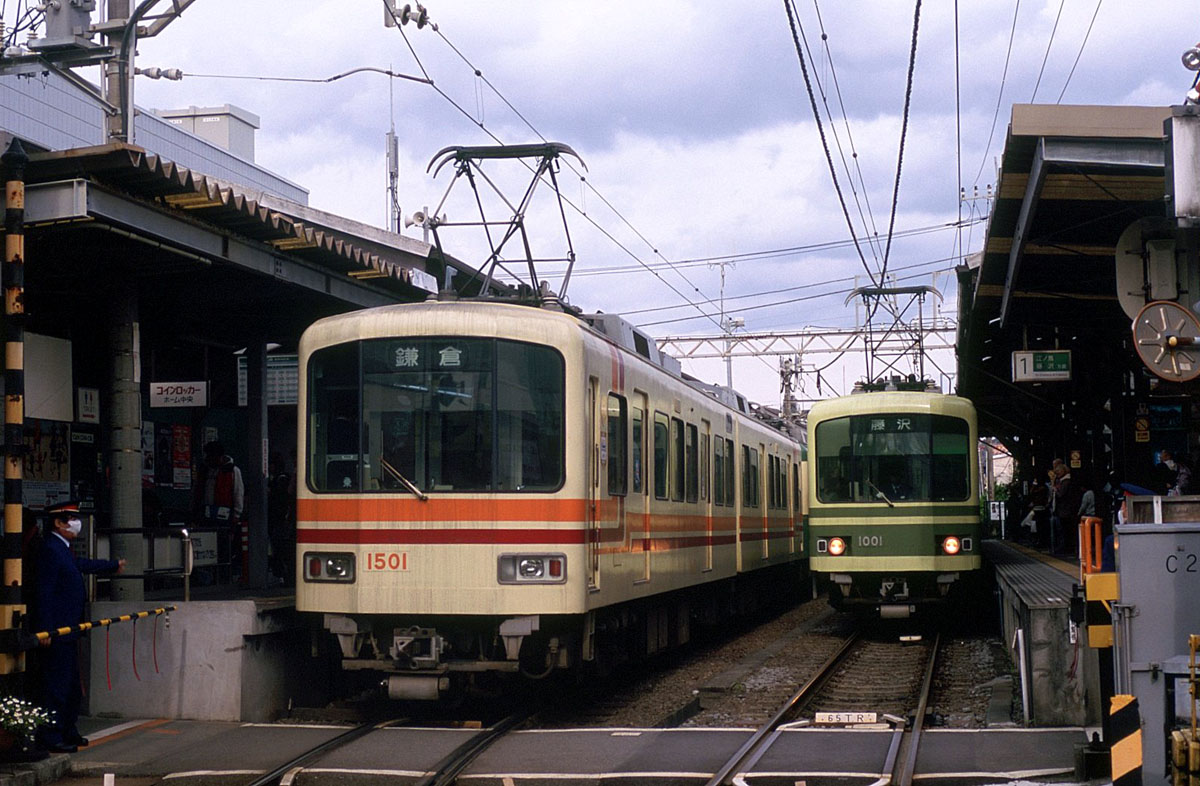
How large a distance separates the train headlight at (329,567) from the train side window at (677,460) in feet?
13.4

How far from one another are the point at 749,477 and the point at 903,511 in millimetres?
3543

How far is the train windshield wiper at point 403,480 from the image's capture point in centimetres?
952

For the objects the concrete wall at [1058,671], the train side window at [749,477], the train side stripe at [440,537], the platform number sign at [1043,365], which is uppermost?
the platform number sign at [1043,365]

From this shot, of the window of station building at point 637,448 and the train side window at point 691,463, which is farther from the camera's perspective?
the train side window at point 691,463

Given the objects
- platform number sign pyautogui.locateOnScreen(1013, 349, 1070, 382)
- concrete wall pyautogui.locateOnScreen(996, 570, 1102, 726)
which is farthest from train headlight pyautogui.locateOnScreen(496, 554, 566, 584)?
platform number sign pyautogui.locateOnScreen(1013, 349, 1070, 382)

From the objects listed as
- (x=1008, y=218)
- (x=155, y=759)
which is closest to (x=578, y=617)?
(x=155, y=759)

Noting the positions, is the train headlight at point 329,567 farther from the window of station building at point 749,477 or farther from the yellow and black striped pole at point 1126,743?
the window of station building at point 749,477

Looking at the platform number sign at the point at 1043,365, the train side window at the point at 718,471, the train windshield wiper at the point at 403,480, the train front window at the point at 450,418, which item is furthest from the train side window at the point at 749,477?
the train windshield wiper at the point at 403,480

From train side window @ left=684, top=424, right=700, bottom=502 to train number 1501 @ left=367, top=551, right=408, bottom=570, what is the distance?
469 centimetres

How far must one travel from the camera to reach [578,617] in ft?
32.1

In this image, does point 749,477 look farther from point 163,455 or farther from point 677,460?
point 163,455

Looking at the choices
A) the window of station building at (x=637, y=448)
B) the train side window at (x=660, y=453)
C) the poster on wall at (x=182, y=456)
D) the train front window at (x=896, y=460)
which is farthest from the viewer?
the poster on wall at (x=182, y=456)

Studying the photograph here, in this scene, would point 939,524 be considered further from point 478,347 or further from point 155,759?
point 155,759

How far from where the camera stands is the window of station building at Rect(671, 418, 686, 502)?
1310 centimetres
